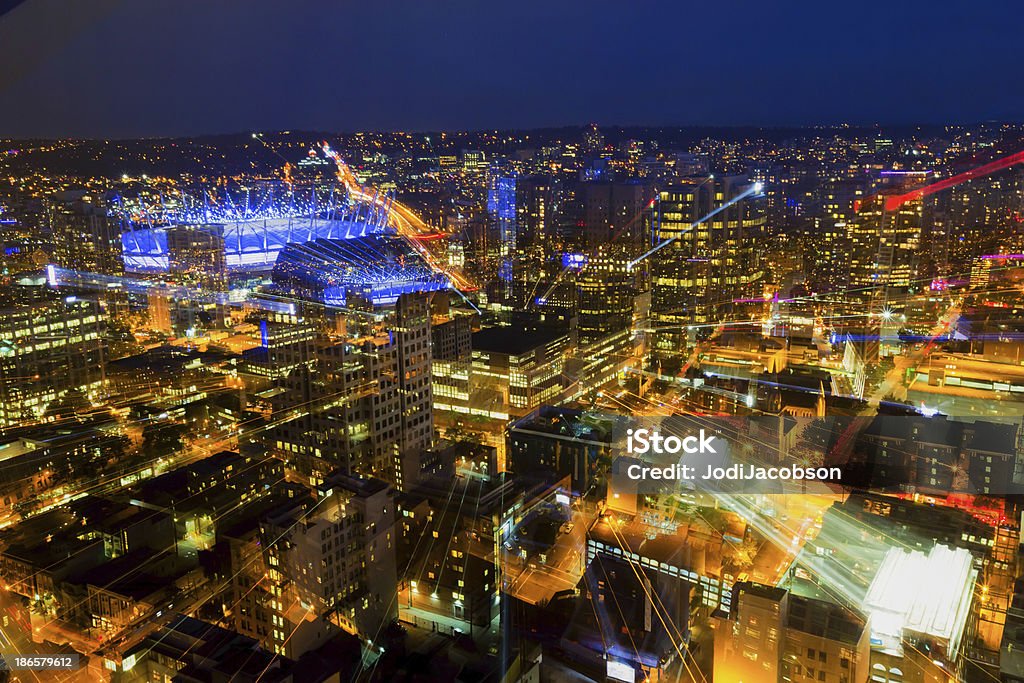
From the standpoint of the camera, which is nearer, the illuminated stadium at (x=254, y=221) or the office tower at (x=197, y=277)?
the office tower at (x=197, y=277)

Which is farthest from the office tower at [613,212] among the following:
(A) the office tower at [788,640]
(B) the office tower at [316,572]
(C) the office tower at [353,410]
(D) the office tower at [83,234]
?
(A) the office tower at [788,640]

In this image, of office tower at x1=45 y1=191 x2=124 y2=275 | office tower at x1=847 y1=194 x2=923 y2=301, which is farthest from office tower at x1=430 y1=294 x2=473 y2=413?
office tower at x1=847 y1=194 x2=923 y2=301

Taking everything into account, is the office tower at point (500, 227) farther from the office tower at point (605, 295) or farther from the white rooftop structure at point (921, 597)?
the white rooftop structure at point (921, 597)

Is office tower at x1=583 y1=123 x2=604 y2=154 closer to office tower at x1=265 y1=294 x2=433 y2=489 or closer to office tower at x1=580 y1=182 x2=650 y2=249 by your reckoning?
office tower at x1=580 y1=182 x2=650 y2=249

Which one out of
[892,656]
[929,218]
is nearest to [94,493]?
[892,656]

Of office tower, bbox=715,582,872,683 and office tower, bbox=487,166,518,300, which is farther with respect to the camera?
office tower, bbox=487,166,518,300

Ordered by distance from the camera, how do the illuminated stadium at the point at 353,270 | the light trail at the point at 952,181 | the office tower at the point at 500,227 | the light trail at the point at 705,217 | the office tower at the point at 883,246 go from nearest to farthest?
the light trail at the point at 952,181 < the office tower at the point at 883,246 < the illuminated stadium at the point at 353,270 < the light trail at the point at 705,217 < the office tower at the point at 500,227

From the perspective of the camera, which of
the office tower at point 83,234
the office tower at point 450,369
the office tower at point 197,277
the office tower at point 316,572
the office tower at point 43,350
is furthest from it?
the office tower at point 197,277
